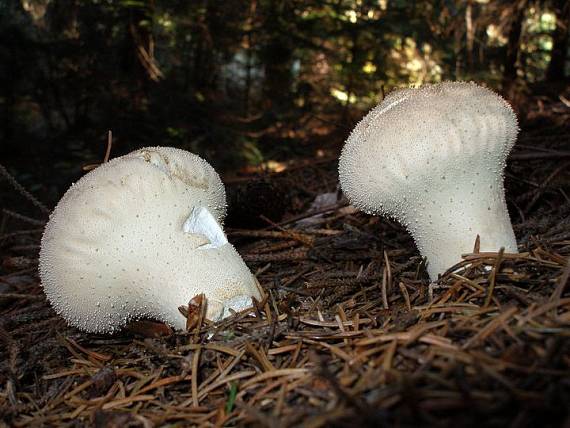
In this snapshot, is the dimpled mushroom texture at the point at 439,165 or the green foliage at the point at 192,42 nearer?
the dimpled mushroom texture at the point at 439,165

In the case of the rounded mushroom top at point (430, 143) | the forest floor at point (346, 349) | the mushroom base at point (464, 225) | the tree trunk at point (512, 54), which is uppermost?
the tree trunk at point (512, 54)

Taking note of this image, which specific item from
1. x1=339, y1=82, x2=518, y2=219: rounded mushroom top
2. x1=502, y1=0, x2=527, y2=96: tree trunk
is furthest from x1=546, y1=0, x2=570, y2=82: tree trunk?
x1=339, y1=82, x2=518, y2=219: rounded mushroom top

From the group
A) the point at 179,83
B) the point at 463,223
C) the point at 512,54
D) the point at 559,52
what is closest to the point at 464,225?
the point at 463,223

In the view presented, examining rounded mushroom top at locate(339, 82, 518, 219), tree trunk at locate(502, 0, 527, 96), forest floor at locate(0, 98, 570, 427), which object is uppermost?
tree trunk at locate(502, 0, 527, 96)

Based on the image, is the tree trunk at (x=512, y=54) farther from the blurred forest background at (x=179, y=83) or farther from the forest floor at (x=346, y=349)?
the forest floor at (x=346, y=349)

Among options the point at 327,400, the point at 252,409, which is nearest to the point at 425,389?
the point at 327,400

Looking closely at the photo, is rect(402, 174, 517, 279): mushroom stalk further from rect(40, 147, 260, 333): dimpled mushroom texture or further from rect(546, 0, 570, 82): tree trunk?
rect(546, 0, 570, 82): tree trunk

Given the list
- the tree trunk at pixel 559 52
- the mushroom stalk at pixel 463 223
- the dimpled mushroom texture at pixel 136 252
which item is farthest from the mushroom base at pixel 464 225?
the tree trunk at pixel 559 52
